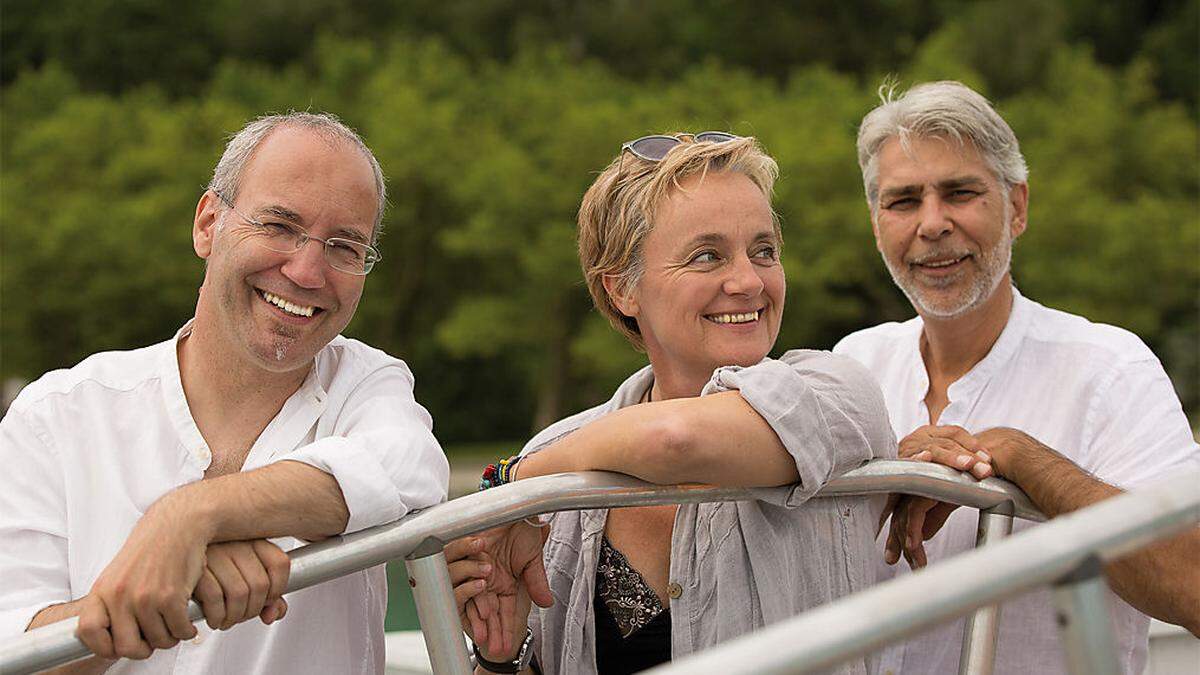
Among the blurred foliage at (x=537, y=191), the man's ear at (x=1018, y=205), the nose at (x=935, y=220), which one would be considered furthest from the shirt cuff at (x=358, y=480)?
the blurred foliage at (x=537, y=191)

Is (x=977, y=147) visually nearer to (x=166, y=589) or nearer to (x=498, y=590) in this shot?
(x=498, y=590)

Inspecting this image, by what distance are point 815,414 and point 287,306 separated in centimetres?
90

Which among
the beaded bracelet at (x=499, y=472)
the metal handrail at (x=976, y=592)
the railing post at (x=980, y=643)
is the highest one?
the beaded bracelet at (x=499, y=472)

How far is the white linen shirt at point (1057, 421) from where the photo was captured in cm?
286

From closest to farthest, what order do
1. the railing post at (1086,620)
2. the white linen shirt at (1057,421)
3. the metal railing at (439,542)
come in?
the railing post at (1086,620), the metal railing at (439,542), the white linen shirt at (1057,421)

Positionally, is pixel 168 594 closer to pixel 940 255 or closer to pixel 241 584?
pixel 241 584

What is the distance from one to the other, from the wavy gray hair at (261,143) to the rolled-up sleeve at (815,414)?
0.73 meters

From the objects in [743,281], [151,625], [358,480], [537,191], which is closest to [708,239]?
[743,281]

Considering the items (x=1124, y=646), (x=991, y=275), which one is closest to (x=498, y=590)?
(x=1124, y=646)

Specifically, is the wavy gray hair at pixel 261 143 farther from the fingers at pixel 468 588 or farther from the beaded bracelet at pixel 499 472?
the fingers at pixel 468 588

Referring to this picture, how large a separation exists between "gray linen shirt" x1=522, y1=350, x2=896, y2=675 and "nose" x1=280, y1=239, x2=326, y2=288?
67 cm

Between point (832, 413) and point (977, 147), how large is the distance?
4.48 feet

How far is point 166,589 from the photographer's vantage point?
5.96 ft

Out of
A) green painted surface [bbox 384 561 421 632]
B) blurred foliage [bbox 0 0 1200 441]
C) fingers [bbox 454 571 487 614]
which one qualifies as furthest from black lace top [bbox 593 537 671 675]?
blurred foliage [bbox 0 0 1200 441]
